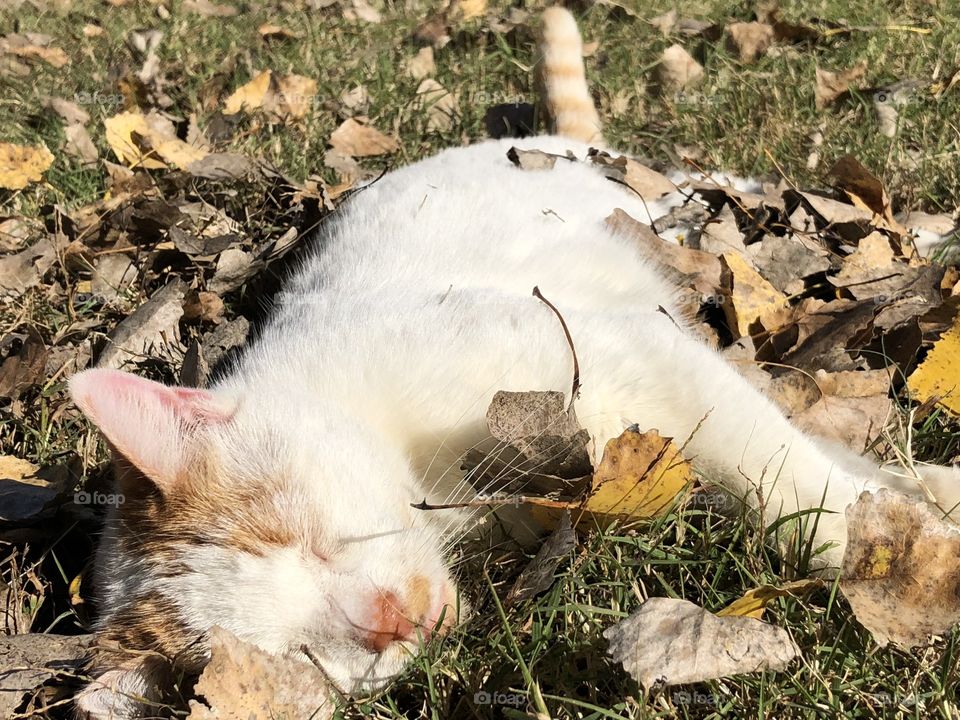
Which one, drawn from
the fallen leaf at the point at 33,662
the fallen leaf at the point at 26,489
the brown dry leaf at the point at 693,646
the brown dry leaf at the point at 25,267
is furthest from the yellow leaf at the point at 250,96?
the brown dry leaf at the point at 693,646

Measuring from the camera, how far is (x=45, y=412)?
2826 mm

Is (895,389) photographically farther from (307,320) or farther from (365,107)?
(365,107)

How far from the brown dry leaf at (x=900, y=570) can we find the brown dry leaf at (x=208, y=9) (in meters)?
5.49

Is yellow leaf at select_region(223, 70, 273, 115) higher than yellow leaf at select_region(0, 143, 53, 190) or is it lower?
higher

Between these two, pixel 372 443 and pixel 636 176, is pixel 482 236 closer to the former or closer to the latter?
pixel 636 176

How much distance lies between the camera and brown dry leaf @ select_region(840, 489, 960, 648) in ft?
5.57

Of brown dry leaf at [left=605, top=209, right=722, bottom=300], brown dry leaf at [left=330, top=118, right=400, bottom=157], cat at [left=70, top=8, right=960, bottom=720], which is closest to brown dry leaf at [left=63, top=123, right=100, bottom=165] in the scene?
brown dry leaf at [left=330, top=118, right=400, bottom=157]

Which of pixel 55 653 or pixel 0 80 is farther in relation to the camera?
pixel 0 80

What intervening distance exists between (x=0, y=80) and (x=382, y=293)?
3523 mm

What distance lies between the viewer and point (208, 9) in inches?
236

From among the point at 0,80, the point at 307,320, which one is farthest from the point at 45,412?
the point at 0,80

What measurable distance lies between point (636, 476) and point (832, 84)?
3063 mm

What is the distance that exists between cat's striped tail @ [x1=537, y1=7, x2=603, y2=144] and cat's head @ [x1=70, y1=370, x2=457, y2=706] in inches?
94.5

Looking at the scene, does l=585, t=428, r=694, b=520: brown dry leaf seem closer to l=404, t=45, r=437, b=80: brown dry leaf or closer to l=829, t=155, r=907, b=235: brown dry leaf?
l=829, t=155, r=907, b=235: brown dry leaf
